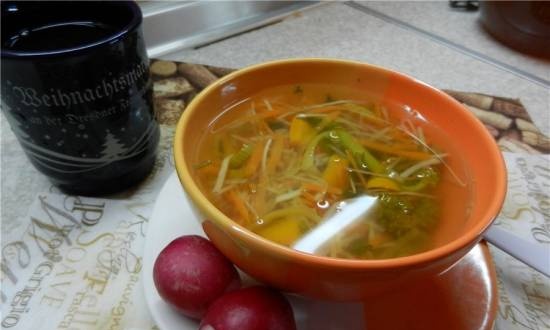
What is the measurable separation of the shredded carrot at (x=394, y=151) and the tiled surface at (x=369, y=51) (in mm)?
460

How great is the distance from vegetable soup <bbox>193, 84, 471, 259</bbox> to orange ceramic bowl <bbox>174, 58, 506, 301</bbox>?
0.06 ft

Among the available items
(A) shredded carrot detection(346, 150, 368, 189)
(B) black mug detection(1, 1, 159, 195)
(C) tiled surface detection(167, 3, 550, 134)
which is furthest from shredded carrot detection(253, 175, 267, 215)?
(C) tiled surface detection(167, 3, 550, 134)

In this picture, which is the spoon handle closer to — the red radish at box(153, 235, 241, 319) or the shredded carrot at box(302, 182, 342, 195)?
the shredded carrot at box(302, 182, 342, 195)

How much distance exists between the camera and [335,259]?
382 mm

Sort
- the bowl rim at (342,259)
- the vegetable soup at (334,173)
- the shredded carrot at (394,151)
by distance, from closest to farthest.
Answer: the bowl rim at (342,259) → the vegetable soup at (334,173) → the shredded carrot at (394,151)

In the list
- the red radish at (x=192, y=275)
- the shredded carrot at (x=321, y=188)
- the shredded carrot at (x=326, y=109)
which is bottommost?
the red radish at (x=192, y=275)

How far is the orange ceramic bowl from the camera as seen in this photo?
0.39 metres

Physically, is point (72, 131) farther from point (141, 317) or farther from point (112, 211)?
point (141, 317)

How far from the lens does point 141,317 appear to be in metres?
0.52

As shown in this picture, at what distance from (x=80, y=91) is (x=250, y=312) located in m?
0.35

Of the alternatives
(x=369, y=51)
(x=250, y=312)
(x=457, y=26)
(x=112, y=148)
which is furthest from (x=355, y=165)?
(x=457, y=26)

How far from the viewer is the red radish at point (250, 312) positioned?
0.43 meters

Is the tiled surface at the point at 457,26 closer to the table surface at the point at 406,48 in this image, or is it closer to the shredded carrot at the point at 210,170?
the table surface at the point at 406,48

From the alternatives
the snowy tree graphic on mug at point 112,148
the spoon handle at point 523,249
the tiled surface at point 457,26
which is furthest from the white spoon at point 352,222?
the tiled surface at point 457,26
